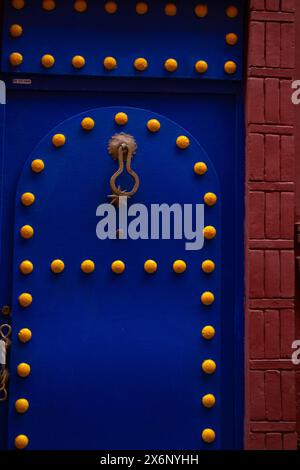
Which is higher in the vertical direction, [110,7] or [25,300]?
A: [110,7]

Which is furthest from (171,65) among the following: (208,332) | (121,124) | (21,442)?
(21,442)

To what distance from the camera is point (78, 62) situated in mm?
3141

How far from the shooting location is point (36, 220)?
10.2ft

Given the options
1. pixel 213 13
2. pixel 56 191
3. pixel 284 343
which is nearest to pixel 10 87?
pixel 56 191

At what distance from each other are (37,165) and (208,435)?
146cm

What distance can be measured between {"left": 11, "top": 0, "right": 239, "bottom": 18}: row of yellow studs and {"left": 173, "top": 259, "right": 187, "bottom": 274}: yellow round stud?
3.86ft

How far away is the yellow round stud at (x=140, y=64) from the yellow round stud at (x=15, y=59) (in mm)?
535

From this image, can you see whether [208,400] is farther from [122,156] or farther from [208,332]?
[122,156]

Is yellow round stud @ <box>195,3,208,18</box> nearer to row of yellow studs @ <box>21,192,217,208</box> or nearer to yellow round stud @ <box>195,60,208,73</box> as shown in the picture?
yellow round stud @ <box>195,60,208,73</box>

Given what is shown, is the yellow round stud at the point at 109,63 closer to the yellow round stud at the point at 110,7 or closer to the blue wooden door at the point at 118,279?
the blue wooden door at the point at 118,279

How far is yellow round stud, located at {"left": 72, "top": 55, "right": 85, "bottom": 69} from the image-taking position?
314cm

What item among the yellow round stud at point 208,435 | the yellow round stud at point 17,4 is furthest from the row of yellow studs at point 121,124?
the yellow round stud at point 208,435

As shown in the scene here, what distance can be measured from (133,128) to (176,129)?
203 mm

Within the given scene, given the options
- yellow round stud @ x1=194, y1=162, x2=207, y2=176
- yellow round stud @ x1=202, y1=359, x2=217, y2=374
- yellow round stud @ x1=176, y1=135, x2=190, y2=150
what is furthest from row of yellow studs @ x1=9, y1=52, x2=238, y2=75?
yellow round stud @ x1=202, y1=359, x2=217, y2=374
